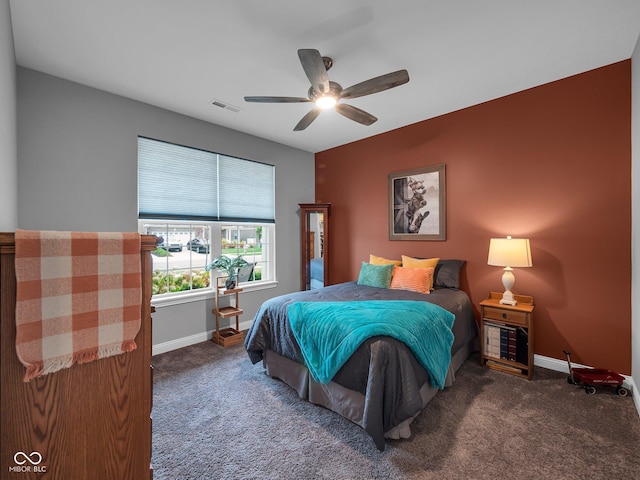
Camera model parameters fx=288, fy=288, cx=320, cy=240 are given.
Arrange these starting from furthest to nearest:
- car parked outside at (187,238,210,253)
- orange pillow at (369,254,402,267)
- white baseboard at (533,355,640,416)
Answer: orange pillow at (369,254,402,267) < car parked outside at (187,238,210,253) < white baseboard at (533,355,640,416)

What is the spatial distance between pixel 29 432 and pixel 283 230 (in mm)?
3901

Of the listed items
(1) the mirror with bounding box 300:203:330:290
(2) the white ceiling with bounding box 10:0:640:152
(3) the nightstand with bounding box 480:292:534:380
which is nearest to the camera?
(2) the white ceiling with bounding box 10:0:640:152

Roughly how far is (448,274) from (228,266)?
2.68 m

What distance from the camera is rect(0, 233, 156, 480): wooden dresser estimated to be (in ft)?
2.67

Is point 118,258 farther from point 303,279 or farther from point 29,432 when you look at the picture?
point 303,279

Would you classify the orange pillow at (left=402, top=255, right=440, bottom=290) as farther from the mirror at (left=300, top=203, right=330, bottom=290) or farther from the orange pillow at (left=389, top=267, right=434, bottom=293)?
the mirror at (left=300, top=203, right=330, bottom=290)

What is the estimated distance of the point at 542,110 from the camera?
9.67 ft

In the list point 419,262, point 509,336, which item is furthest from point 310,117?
point 509,336

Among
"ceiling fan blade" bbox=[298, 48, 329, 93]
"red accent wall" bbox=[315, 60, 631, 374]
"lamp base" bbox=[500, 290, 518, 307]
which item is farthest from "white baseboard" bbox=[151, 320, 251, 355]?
"lamp base" bbox=[500, 290, 518, 307]

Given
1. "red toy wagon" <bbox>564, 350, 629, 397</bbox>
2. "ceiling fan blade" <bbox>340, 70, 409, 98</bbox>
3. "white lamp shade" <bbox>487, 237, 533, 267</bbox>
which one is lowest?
"red toy wagon" <bbox>564, 350, 629, 397</bbox>

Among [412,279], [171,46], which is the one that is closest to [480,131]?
[412,279]

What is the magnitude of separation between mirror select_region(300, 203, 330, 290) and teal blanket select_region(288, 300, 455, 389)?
88.1 inches

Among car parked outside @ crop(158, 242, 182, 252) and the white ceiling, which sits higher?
the white ceiling

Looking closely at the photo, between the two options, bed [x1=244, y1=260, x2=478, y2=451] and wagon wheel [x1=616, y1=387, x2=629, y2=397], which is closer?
bed [x1=244, y1=260, x2=478, y2=451]
